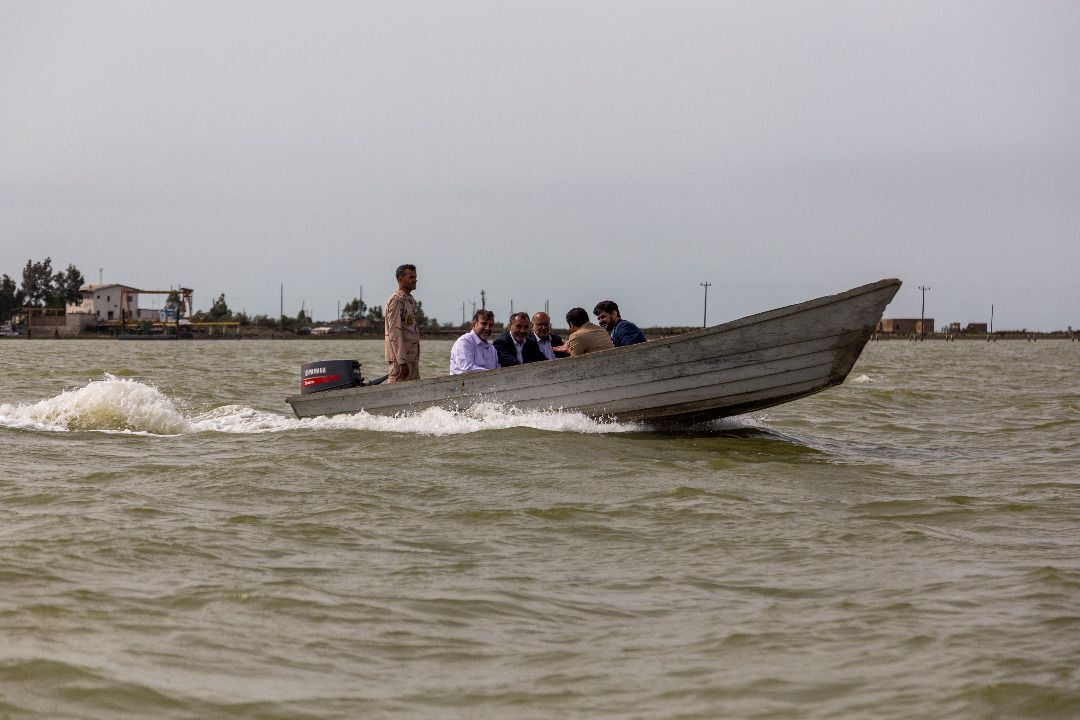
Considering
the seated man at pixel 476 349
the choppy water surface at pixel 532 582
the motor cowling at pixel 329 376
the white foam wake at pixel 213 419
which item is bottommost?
the choppy water surface at pixel 532 582


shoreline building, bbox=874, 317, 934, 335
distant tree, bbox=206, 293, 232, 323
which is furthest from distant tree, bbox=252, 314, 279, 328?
shoreline building, bbox=874, 317, 934, 335

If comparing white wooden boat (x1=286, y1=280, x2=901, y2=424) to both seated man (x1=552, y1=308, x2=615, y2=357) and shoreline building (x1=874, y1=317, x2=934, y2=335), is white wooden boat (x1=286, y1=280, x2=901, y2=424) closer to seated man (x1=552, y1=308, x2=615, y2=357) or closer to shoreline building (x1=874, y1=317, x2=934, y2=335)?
seated man (x1=552, y1=308, x2=615, y2=357)

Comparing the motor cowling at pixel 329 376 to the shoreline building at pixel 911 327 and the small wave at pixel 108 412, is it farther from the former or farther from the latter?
the shoreline building at pixel 911 327

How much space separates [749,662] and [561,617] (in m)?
0.91

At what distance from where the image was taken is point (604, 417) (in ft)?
38.0

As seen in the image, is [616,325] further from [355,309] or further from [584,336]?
[355,309]

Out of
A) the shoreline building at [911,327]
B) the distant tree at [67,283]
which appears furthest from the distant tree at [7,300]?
the shoreline building at [911,327]

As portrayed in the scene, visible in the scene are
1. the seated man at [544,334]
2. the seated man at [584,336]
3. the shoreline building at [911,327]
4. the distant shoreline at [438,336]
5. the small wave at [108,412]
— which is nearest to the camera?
the seated man at [584,336]

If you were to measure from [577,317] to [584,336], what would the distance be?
25 centimetres

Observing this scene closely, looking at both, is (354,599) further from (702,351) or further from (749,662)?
(702,351)

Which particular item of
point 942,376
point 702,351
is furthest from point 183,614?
point 942,376

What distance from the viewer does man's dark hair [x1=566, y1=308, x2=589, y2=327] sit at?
11.6 meters

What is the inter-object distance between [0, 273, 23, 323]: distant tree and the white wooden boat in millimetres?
105257

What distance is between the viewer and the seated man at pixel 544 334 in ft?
39.5
